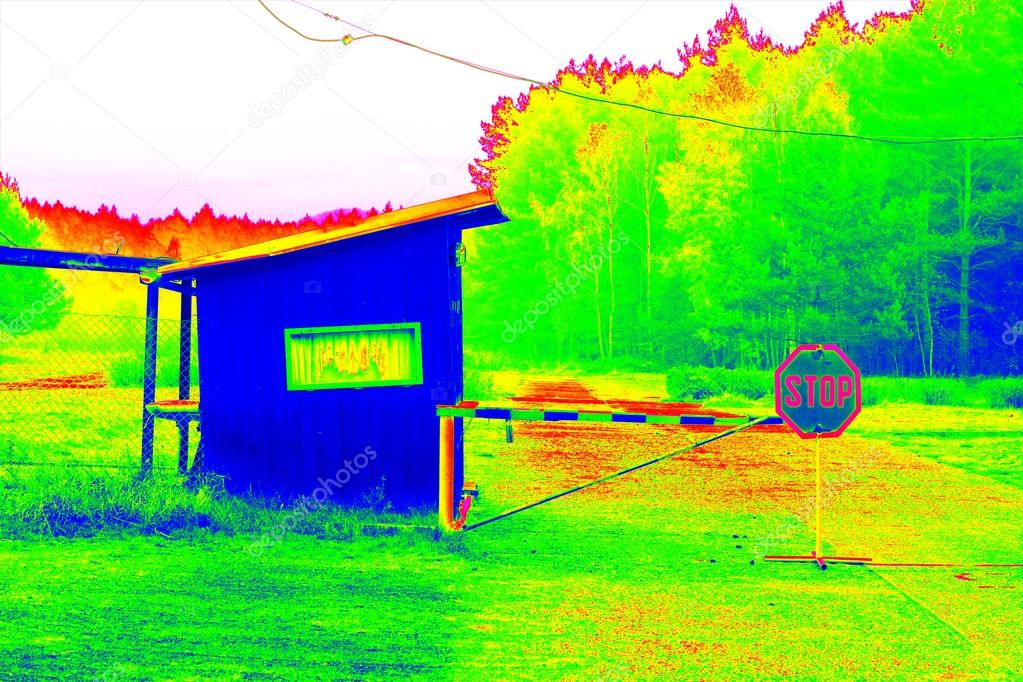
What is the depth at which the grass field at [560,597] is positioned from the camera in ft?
15.8

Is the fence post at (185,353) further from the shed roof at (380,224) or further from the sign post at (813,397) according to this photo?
the sign post at (813,397)

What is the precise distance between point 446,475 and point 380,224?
2.53 meters

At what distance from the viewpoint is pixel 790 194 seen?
29281 millimetres

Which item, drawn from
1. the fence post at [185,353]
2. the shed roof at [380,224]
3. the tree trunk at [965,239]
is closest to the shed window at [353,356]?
the shed roof at [380,224]

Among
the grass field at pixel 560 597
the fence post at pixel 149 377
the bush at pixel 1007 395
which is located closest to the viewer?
the grass field at pixel 560 597

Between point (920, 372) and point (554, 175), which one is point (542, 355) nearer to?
point (554, 175)

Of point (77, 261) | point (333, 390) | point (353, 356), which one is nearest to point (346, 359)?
point (353, 356)

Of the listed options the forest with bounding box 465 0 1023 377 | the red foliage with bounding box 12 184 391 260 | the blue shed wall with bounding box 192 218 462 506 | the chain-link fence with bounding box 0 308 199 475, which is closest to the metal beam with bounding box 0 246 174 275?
the chain-link fence with bounding box 0 308 199 475

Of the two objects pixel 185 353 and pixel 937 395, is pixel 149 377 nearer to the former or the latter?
pixel 185 353

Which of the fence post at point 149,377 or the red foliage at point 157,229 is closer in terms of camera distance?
the fence post at point 149,377

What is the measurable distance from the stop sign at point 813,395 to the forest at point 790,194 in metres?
12.7

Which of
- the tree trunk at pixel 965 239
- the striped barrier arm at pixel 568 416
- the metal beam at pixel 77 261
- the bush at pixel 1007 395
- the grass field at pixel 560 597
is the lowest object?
the grass field at pixel 560 597

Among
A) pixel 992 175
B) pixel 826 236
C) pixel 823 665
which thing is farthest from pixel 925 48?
pixel 823 665

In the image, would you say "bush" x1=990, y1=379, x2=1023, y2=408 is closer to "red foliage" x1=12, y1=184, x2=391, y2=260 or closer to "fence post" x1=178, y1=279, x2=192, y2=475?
"fence post" x1=178, y1=279, x2=192, y2=475
